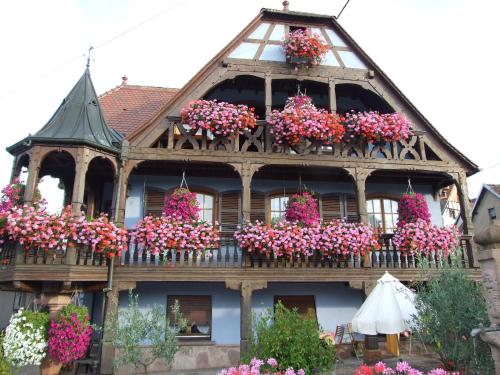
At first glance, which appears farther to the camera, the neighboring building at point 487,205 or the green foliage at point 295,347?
the neighboring building at point 487,205

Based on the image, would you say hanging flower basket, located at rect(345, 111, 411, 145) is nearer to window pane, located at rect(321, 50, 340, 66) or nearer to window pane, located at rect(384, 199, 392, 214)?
window pane, located at rect(321, 50, 340, 66)

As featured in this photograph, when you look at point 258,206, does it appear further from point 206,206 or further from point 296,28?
point 296,28

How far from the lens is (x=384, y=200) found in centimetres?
1299

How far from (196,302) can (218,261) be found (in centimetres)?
180

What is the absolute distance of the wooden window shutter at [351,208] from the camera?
41.2 feet

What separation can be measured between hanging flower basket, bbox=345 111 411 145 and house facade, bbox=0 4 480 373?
1.14ft

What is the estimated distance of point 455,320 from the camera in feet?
19.7

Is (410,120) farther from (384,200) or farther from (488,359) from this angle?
(488,359)

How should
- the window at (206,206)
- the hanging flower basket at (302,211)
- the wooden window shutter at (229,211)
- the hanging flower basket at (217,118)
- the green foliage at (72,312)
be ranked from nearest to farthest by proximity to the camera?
the green foliage at (72,312) → the hanging flower basket at (302,211) → the hanging flower basket at (217,118) → the wooden window shutter at (229,211) → the window at (206,206)

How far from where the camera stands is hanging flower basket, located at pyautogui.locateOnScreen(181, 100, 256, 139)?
10.5 metres

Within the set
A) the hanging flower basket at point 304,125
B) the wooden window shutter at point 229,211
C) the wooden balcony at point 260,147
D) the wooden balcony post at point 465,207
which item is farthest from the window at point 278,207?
the wooden balcony post at point 465,207

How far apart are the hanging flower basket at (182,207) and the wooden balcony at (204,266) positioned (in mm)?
883

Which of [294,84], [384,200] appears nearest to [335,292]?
[384,200]

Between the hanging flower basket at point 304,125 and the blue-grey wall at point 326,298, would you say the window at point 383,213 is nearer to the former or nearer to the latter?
the blue-grey wall at point 326,298
